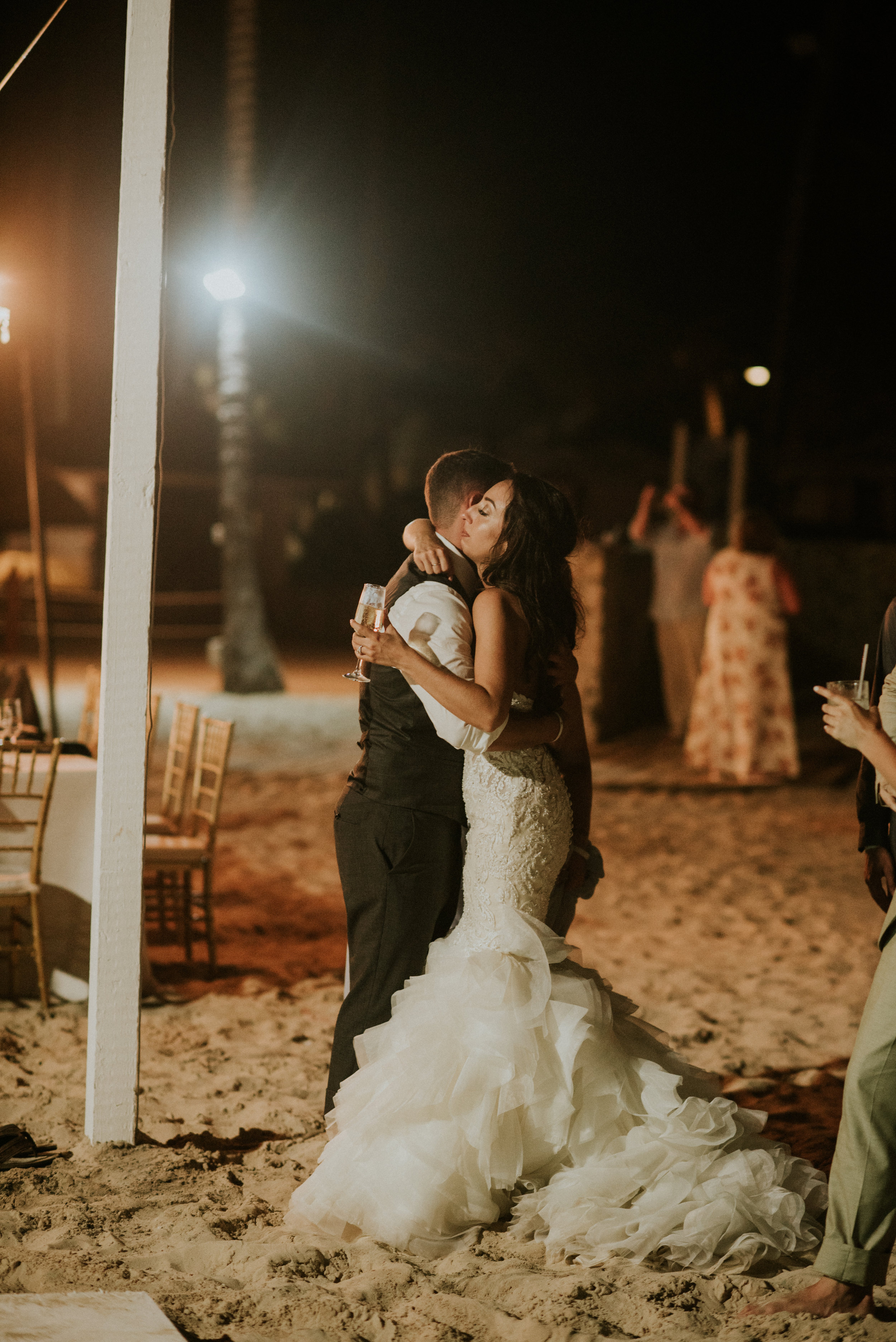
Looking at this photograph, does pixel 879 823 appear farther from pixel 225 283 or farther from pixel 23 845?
pixel 225 283

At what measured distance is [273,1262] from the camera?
2.61 metres

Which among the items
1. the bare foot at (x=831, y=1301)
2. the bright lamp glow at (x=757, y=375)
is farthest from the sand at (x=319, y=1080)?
the bright lamp glow at (x=757, y=375)

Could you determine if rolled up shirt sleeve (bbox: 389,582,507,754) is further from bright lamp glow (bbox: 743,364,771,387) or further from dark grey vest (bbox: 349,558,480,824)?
bright lamp glow (bbox: 743,364,771,387)

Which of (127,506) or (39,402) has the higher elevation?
(39,402)

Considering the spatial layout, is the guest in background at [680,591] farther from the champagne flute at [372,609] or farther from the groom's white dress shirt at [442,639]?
the champagne flute at [372,609]

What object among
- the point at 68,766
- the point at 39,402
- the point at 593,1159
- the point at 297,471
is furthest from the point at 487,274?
the point at 593,1159

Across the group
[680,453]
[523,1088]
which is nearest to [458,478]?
[523,1088]

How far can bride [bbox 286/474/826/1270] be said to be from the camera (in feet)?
8.82

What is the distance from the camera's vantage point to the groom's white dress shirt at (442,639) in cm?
274

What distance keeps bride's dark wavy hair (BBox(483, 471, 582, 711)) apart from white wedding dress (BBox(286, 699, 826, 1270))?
184 mm

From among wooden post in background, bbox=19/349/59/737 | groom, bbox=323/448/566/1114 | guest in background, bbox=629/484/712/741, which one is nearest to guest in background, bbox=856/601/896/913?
groom, bbox=323/448/566/1114

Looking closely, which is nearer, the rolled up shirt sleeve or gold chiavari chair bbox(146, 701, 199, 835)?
the rolled up shirt sleeve

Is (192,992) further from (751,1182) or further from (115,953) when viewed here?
(751,1182)

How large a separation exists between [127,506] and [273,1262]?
1.88 meters
